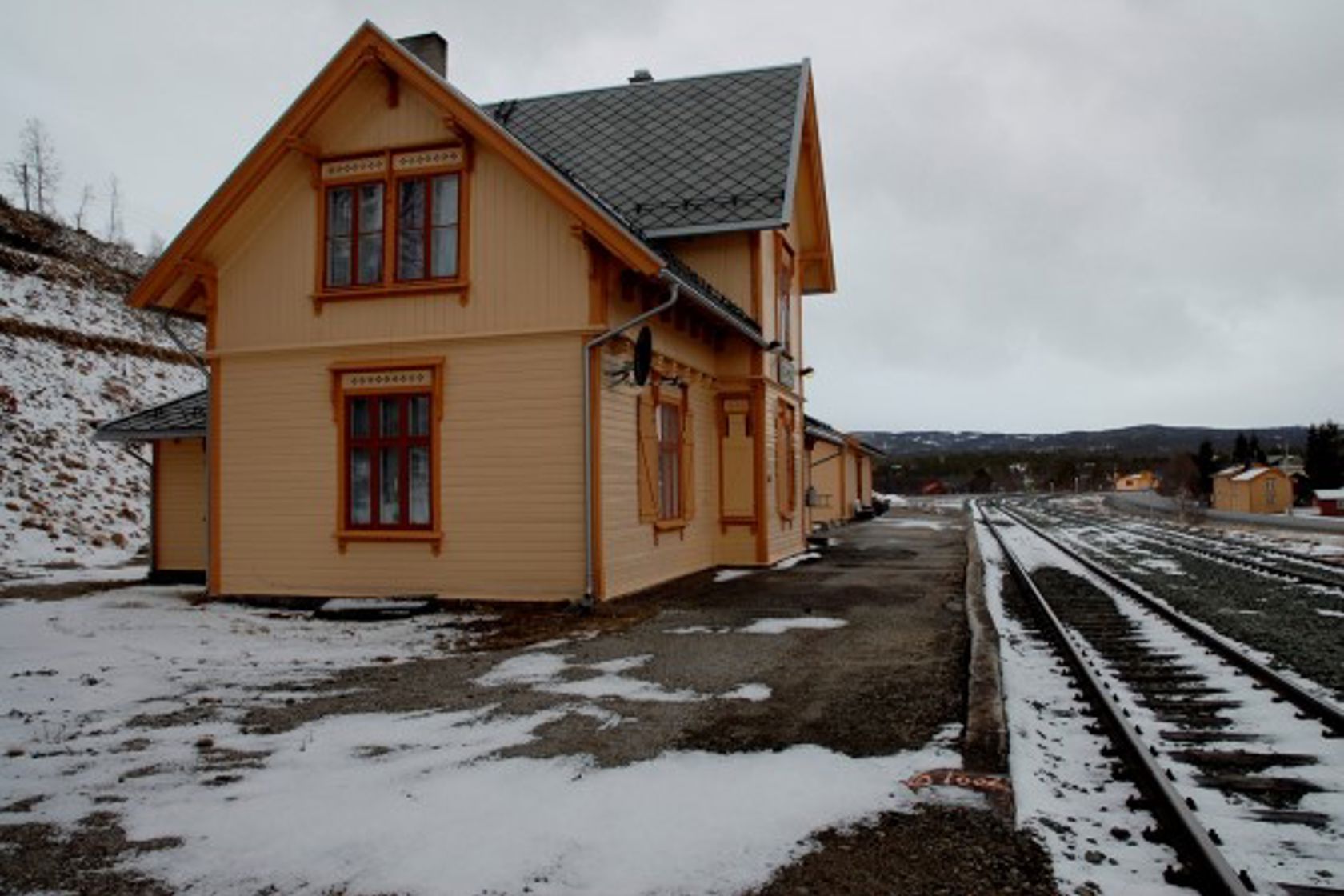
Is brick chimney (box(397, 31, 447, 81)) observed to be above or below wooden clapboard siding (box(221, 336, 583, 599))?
above

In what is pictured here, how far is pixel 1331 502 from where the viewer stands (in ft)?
156

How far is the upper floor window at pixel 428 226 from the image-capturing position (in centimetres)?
1208

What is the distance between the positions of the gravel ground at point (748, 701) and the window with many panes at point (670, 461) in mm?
1172

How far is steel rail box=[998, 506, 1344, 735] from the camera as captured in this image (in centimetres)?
586

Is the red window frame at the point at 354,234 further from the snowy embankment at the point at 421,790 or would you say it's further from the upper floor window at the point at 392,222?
the snowy embankment at the point at 421,790

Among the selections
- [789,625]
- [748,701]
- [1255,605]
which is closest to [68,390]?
[789,625]

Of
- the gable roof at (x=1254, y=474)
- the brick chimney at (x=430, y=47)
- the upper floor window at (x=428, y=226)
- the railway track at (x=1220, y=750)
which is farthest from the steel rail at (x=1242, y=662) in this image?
the gable roof at (x=1254, y=474)

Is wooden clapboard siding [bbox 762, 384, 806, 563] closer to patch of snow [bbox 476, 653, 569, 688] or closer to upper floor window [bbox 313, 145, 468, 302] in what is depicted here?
upper floor window [bbox 313, 145, 468, 302]

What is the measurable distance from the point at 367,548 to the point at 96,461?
18.7m

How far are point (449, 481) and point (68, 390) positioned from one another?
24.0m

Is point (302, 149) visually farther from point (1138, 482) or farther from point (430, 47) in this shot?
point (1138, 482)

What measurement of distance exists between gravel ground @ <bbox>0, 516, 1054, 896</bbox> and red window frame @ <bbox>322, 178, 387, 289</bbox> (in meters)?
4.82

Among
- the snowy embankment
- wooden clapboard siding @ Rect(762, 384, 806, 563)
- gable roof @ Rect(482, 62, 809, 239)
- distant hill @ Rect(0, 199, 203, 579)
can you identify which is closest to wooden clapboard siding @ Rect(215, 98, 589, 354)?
gable roof @ Rect(482, 62, 809, 239)

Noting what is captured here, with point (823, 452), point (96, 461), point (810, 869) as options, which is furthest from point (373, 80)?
point (823, 452)
